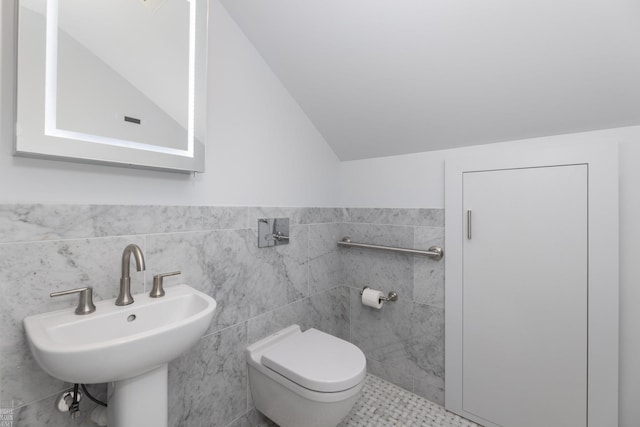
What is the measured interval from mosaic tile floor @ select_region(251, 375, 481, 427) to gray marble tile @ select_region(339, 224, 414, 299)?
64 cm

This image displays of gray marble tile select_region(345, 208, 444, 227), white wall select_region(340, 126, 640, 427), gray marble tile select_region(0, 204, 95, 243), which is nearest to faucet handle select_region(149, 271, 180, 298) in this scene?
gray marble tile select_region(0, 204, 95, 243)

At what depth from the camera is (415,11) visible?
3.81ft

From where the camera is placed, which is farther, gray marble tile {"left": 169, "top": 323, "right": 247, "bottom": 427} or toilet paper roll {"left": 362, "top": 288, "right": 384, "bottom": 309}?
toilet paper roll {"left": 362, "top": 288, "right": 384, "bottom": 309}

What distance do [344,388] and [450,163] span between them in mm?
1328

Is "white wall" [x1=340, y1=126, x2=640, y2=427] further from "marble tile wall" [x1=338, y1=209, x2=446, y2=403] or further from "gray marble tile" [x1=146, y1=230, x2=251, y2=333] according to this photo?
"gray marble tile" [x1=146, y1=230, x2=251, y2=333]

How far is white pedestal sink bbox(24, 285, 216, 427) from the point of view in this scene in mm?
669

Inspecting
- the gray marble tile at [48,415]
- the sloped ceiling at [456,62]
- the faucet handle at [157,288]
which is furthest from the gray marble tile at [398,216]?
the gray marble tile at [48,415]

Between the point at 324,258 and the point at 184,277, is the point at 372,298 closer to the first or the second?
the point at 324,258

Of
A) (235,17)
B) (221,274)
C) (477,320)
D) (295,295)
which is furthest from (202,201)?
(477,320)

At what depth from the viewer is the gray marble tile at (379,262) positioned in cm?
180

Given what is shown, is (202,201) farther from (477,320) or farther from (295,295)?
(477,320)

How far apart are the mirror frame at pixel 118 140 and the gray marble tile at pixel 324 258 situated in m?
0.95

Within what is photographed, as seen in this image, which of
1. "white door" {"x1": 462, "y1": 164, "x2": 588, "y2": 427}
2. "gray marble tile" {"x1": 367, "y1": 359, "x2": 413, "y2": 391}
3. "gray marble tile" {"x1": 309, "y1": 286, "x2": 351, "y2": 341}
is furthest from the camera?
"gray marble tile" {"x1": 309, "y1": 286, "x2": 351, "y2": 341}

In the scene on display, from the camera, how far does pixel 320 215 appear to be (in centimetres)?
195
